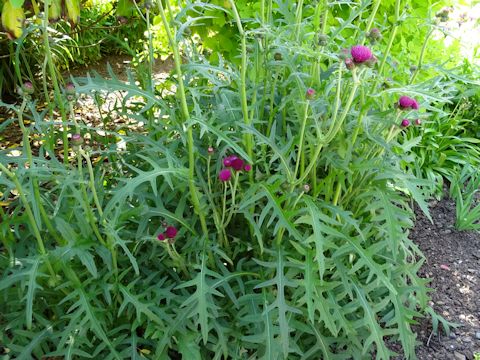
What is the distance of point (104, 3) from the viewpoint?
564 centimetres

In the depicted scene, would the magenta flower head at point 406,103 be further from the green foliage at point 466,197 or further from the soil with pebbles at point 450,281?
the green foliage at point 466,197

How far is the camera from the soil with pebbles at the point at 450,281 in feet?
7.83

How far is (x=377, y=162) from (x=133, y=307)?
1.07m

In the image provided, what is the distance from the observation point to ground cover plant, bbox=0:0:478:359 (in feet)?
5.86

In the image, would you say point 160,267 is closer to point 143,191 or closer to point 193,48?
point 143,191

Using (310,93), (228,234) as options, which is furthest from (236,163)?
(228,234)

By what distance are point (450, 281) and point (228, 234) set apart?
52.0 inches

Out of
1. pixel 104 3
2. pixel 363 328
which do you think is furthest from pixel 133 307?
pixel 104 3

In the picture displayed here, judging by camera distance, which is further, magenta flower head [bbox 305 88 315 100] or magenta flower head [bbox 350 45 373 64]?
magenta flower head [bbox 305 88 315 100]

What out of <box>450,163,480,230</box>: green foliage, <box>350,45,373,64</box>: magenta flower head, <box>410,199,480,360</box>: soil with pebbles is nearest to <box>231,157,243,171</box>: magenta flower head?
<box>350,45,373,64</box>: magenta flower head

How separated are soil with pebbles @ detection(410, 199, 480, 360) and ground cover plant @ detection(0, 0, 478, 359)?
342 mm

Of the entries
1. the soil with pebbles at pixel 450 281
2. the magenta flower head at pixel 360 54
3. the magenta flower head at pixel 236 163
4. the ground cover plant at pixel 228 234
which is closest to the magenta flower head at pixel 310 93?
the ground cover plant at pixel 228 234

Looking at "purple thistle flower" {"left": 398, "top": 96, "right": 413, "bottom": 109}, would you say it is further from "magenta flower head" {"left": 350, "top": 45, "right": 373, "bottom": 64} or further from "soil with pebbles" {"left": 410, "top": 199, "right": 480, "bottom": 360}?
"soil with pebbles" {"left": 410, "top": 199, "right": 480, "bottom": 360}

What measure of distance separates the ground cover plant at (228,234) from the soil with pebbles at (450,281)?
342 millimetres
